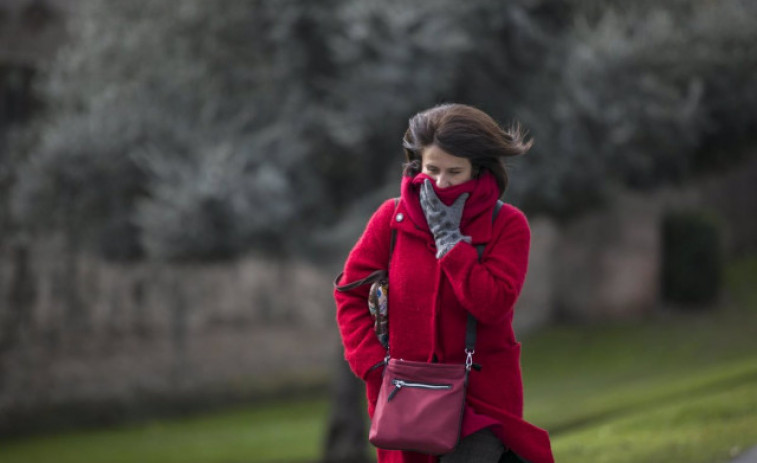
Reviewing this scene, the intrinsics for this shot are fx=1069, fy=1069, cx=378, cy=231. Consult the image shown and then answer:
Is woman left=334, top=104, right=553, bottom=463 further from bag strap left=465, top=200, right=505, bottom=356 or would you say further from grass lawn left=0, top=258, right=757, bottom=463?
grass lawn left=0, top=258, right=757, bottom=463

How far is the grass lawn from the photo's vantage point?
25.5ft

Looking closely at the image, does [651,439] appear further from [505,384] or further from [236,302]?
[236,302]

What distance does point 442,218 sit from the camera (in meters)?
3.29

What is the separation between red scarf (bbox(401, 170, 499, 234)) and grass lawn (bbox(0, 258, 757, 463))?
3.86 metres

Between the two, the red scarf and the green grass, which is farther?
the green grass

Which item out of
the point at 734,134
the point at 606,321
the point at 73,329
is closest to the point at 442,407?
the point at 734,134

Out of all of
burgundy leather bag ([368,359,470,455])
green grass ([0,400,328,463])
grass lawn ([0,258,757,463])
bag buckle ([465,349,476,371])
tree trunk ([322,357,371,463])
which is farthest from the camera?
green grass ([0,400,328,463])

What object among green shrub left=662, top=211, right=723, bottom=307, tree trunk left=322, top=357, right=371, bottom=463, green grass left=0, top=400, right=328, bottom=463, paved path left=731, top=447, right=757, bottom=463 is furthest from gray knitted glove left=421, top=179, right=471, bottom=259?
green shrub left=662, top=211, right=723, bottom=307

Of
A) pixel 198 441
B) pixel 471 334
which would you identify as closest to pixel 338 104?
pixel 471 334

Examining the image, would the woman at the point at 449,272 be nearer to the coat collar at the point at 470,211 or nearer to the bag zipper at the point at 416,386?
the coat collar at the point at 470,211

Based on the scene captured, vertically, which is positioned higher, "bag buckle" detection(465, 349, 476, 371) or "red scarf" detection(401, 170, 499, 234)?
"red scarf" detection(401, 170, 499, 234)

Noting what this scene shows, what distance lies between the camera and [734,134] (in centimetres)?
897

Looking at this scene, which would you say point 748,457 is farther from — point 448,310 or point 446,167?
point 446,167

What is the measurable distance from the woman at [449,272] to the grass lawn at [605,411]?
3.64 m
